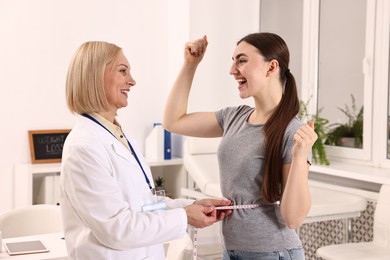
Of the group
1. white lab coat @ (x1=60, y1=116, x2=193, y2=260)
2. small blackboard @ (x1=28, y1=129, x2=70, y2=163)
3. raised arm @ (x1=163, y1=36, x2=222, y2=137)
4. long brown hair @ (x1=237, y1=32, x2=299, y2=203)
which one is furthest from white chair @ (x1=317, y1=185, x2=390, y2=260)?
small blackboard @ (x1=28, y1=129, x2=70, y2=163)

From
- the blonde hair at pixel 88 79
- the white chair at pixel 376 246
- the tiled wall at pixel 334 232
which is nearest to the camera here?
the blonde hair at pixel 88 79

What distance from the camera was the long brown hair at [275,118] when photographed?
1729 millimetres

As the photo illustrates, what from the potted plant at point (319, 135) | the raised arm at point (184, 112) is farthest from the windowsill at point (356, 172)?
the raised arm at point (184, 112)

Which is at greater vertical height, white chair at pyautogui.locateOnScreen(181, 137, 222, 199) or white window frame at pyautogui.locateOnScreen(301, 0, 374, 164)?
white window frame at pyautogui.locateOnScreen(301, 0, 374, 164)

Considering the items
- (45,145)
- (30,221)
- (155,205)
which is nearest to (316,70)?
(45,145)

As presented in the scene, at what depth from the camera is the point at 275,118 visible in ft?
5.87

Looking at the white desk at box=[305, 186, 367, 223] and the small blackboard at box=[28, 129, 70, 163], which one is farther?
the small blackboard at box=[28, 129, 70, 163]

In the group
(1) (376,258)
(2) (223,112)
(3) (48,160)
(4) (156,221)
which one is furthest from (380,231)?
(3) (48,160)

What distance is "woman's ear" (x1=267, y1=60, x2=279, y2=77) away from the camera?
6.05 ft

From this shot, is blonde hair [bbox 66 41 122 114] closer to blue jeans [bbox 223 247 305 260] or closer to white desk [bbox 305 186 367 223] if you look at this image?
blue jeans [bbox 223 247 305 260]

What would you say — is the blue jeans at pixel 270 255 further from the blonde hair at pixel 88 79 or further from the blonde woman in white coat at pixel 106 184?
the blonde hair at pixel 88 79

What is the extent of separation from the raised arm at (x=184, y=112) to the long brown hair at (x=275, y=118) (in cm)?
25

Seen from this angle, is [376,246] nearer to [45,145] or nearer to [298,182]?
[298,182]

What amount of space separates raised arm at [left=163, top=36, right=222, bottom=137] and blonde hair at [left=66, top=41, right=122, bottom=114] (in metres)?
0.41
